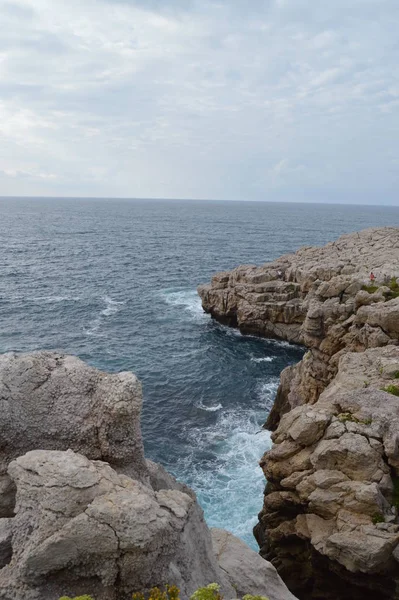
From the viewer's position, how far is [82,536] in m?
11.1

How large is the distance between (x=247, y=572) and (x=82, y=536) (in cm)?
841

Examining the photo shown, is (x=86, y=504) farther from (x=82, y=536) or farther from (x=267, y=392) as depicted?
(x=267, y=392)

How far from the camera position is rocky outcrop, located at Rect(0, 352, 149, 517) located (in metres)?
14.7

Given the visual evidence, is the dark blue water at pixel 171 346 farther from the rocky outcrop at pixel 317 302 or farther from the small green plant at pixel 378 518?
the small green plant at pixel 378 518

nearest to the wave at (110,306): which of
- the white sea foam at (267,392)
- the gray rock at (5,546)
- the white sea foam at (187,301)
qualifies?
the white sea foam at (187,301)

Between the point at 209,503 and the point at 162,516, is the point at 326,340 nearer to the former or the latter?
the point at 209,503

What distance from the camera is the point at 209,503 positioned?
3453 cm

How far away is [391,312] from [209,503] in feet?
66.6

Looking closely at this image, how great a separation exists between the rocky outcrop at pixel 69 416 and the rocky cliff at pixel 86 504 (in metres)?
0.03

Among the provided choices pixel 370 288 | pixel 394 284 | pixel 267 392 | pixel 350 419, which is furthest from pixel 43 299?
pixel 350 419

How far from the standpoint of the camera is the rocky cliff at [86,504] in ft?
36.6

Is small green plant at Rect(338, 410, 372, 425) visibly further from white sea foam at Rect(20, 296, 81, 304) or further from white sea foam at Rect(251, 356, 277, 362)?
white sea foam at Rect(20, 296, 81, 304)

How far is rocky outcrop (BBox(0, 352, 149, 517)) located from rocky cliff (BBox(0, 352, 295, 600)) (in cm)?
3

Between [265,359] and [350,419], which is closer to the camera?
[350,419]
